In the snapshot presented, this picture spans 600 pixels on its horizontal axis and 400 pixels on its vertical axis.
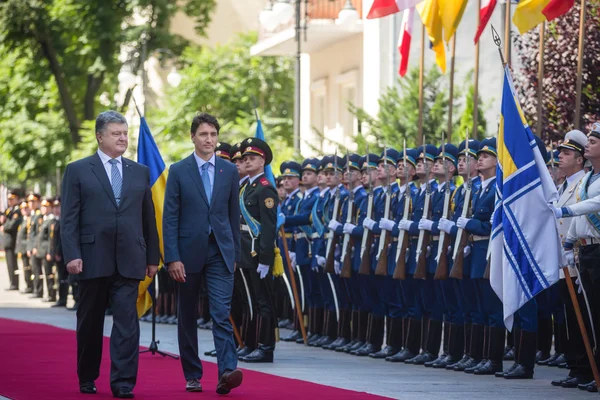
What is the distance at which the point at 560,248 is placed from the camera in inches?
425

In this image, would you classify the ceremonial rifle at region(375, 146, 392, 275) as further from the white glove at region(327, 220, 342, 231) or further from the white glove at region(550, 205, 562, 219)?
the white glove at region(550, 205, 562, 219)

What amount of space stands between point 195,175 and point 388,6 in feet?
26.7

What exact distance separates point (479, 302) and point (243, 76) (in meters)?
28.6

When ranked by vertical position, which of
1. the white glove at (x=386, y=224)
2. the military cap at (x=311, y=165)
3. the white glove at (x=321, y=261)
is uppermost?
the military cap at (x=311, y=165)

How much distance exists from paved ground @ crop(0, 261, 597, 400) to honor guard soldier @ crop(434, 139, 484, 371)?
14.1 inches

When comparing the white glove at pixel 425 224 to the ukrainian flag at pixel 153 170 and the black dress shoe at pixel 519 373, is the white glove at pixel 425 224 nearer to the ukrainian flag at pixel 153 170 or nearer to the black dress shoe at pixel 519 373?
the black dress shoe at pixel 519 373

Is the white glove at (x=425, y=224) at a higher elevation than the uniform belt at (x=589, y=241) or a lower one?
higher

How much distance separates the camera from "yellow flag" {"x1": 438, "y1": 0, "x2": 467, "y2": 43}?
17.4 meters

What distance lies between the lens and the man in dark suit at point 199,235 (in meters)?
10.1

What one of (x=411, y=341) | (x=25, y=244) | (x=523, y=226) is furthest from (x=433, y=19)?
(x=25, y=244)

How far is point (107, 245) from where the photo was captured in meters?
9.71

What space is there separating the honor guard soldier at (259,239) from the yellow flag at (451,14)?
16.9ft

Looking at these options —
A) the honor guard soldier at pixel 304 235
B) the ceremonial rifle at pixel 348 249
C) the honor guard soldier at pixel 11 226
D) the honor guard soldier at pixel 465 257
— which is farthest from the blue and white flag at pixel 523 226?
the honor guard soldier at pixel 11 226

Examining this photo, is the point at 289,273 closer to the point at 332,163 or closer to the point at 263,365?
the point at 332,163
